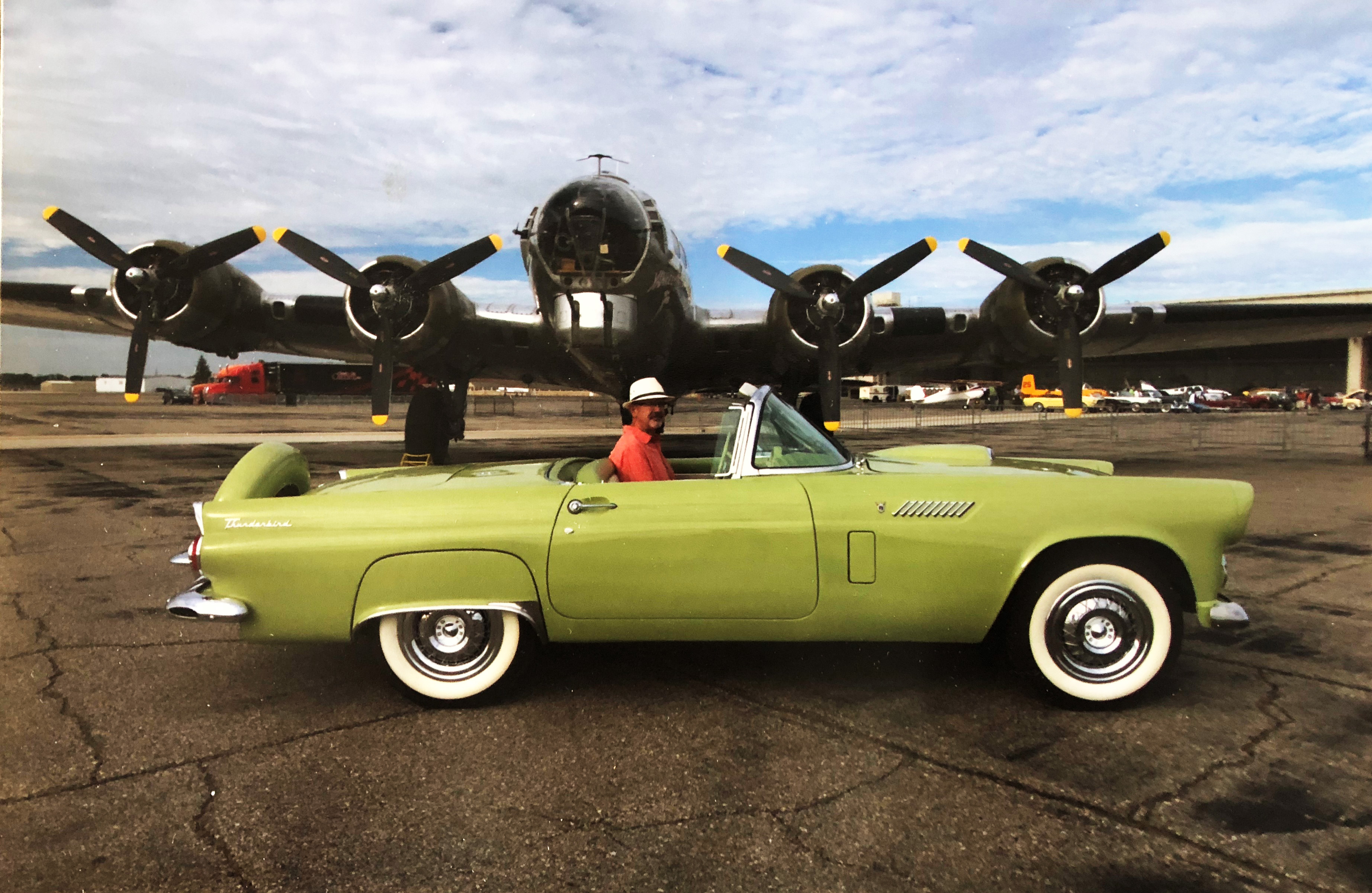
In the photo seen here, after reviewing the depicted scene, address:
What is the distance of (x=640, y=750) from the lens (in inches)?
112

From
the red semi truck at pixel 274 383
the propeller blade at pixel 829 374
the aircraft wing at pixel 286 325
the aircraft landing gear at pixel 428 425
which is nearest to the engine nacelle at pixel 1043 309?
the propeller blade at pixel 829 374

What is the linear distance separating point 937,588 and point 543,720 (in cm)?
163

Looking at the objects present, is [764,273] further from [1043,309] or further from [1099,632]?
[1099,632]

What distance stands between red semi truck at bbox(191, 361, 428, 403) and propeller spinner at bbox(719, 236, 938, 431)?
47.0 metres

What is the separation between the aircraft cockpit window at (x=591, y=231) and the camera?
10914mm

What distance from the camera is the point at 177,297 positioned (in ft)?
40.0

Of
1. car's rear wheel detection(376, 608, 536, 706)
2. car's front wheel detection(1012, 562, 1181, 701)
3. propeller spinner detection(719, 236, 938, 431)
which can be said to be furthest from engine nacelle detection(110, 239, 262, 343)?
car's front wheel detection(1012, 562, 1181, 701)

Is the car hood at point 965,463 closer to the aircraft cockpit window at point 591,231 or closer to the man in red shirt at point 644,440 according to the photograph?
the man in red shirt at point 644,440

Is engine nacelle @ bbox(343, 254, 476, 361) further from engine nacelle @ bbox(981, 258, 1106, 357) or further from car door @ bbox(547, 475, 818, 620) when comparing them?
car door @ bbox(547, 475, 818, 620)

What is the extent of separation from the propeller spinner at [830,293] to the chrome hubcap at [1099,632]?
9324mm

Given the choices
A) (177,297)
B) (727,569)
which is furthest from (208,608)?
(177,297)

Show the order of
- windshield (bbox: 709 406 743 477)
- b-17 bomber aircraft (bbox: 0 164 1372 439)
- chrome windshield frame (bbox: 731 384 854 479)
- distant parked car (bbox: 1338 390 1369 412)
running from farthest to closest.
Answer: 1. distant parked car (bbox: 1338 390 1369 412)
2. b-17 bomber aircraft (bbox: 0 164 1372 439)
3. windshield (bbox: 709 406 743 477)
4. chrome windshield frame (bbox: 731 384 854 479)

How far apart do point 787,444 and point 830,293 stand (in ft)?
32.2

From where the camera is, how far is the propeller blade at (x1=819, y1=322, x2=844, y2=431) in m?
12.6
